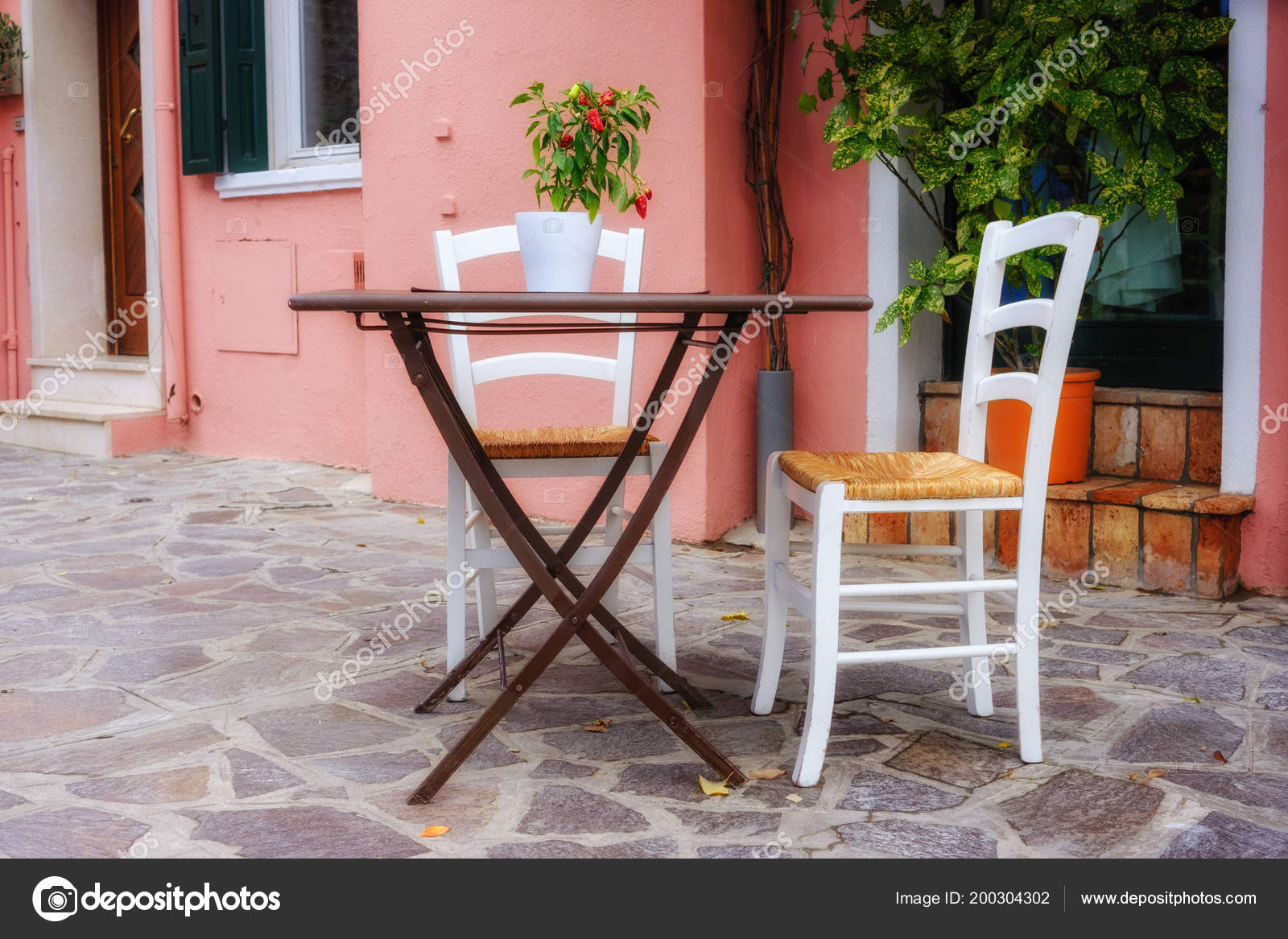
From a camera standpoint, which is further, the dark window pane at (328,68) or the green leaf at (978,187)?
the dark window pane at (328,68)

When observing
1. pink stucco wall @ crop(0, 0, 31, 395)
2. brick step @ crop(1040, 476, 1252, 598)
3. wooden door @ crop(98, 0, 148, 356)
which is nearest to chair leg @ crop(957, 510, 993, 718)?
brick step @ crop(1040, 476, 1252, 598)

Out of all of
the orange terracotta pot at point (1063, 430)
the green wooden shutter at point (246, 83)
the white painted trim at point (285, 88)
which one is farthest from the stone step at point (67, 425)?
the orange terracotta pot at point (1063, 430)

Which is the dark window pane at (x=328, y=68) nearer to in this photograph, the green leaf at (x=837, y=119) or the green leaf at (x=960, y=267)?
A: the green leaf at (x=837, y=119)

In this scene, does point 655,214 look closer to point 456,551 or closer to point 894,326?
point 894,326

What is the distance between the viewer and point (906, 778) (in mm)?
2209

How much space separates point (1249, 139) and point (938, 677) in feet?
5.87

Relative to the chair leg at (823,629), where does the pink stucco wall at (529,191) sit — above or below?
above

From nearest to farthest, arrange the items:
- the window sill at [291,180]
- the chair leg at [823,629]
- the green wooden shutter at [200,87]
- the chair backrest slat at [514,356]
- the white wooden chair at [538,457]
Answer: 1. the chair leg at [823,629]
2. the white wooden chair at [538,457]
3. the chair backrest slat at [514,356]
4. the window sill at [291,180]
5. the green wooden shutter at [200,87]

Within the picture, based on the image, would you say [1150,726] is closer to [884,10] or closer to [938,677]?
[938,677]

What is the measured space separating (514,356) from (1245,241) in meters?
2.08

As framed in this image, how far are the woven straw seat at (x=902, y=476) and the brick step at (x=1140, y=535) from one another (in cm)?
124

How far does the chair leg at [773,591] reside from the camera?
2.46m

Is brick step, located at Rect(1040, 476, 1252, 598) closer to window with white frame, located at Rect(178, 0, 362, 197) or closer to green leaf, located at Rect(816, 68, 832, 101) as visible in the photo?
green leaf, located at Rect(816, 68, 832, 101)
